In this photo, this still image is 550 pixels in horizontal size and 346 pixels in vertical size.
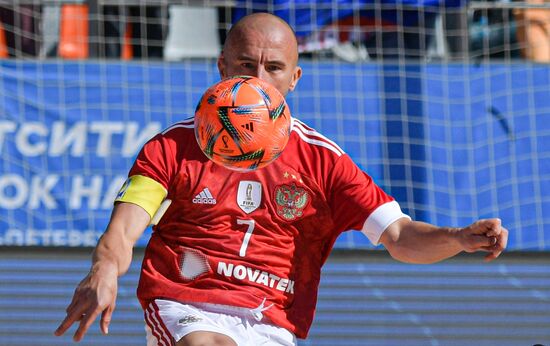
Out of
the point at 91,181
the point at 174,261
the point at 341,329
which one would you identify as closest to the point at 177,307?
the point at 174,261

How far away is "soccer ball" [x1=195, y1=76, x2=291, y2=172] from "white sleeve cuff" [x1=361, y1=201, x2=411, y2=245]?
0.58 meters

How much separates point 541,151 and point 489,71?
787mm

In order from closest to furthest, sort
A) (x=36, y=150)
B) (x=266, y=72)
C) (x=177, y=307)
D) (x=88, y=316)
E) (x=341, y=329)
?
(x=88, y=316)
(x=177, y=307)
(x=266, y=72)
(x=341, y=329)
(x=36, y=150)

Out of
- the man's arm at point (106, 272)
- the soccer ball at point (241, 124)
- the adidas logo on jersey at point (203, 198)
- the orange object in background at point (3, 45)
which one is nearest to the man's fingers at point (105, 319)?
the man's arm at point (106, 272)

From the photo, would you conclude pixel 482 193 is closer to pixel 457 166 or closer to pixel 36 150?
pixel 457 166

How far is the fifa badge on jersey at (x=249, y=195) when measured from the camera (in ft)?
12.8

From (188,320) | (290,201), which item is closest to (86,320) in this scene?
(188,320)

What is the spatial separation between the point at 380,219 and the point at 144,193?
37.6 inches

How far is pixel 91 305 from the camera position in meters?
3.03

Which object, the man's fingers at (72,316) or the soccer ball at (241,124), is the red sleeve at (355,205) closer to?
the soccer ball at (241,124)

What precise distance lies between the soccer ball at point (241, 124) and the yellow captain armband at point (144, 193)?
0.25m

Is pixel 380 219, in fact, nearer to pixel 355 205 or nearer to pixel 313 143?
pixel 355 205

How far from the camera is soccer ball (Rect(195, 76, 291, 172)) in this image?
3.52 meters

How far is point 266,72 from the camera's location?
398cm
